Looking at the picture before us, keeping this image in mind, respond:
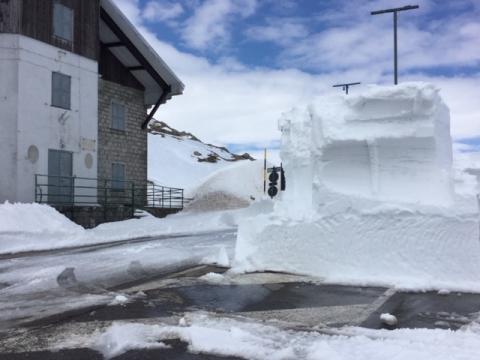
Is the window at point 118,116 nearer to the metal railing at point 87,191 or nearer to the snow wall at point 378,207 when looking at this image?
the metal railing at point 87,191

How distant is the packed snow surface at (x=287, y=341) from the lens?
4438mm

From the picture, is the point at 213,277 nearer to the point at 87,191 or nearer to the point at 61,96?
the point at 87,191

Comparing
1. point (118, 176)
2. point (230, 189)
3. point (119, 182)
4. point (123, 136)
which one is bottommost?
point (230, 189)

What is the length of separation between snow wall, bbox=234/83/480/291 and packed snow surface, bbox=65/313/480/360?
2662 mm

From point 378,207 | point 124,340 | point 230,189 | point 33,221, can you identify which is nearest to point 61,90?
point 33,221

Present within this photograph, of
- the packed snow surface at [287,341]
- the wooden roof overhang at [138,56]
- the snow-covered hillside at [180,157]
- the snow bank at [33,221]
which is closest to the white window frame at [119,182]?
the wooden roof overhang at [138,56]

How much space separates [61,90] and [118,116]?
4495 millimetres

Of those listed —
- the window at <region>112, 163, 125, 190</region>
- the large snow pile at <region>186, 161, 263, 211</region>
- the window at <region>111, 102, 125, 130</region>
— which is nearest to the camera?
the window at <region>112, 163, 125, 190</region>

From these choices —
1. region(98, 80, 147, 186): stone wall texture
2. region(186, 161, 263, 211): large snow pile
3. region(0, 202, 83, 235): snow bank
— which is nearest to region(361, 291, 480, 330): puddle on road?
region(0, 202, 83, 235): snow bank

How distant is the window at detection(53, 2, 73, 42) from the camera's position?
21.5 m

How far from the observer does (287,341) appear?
4895 millimetres

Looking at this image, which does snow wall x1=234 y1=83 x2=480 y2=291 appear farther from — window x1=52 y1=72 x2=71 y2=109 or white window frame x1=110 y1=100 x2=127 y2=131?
white window frame x1=110 y1=100 x2=127 y2=131

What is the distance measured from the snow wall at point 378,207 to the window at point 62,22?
15.7 meters

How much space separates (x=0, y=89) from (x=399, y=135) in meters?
16.2
